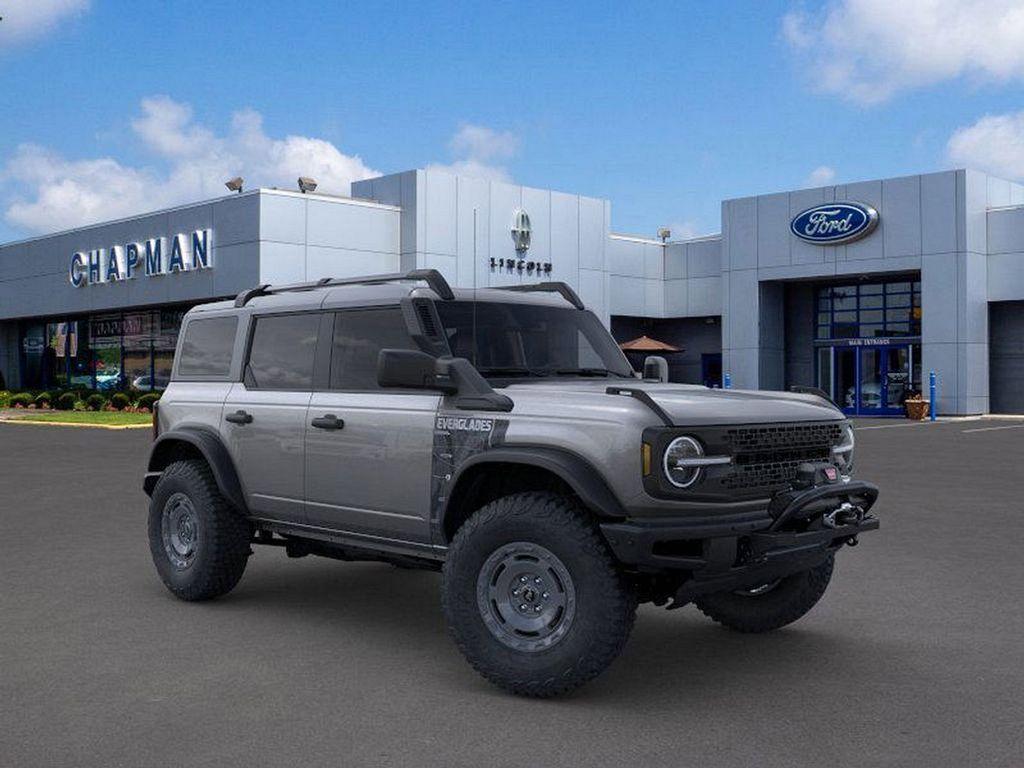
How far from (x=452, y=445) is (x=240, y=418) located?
6.28 ft

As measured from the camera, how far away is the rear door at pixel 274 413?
21.8 feet

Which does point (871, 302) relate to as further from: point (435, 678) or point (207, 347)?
point (435, 678)

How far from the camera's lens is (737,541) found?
5.08 m

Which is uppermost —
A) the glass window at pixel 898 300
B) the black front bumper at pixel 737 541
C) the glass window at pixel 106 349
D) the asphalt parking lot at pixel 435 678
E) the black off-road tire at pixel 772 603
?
the glass window at pixel 898 300

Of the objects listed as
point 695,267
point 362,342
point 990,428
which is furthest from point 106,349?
point 362,342

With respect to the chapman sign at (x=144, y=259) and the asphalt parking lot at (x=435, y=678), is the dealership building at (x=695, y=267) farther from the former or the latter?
the asphalt parking lot at (x=435, y=678)

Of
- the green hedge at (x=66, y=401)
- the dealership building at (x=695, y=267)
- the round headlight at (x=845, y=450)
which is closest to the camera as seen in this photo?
the round headlight at (x=845, y=450)

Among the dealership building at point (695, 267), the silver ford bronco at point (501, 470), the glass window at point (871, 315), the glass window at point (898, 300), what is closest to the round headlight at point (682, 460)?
the silver ford bronco at point (501, 470)

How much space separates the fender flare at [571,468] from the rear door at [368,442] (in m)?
0.53

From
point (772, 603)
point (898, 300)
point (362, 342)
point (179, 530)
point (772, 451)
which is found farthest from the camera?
point (898, 300)

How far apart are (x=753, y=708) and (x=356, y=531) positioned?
7.96ft

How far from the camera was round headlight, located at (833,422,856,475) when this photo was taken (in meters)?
5.88

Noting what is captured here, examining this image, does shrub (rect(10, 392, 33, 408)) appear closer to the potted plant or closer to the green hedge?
the green hedge

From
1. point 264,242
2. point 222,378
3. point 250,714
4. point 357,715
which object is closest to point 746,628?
point 357,715
